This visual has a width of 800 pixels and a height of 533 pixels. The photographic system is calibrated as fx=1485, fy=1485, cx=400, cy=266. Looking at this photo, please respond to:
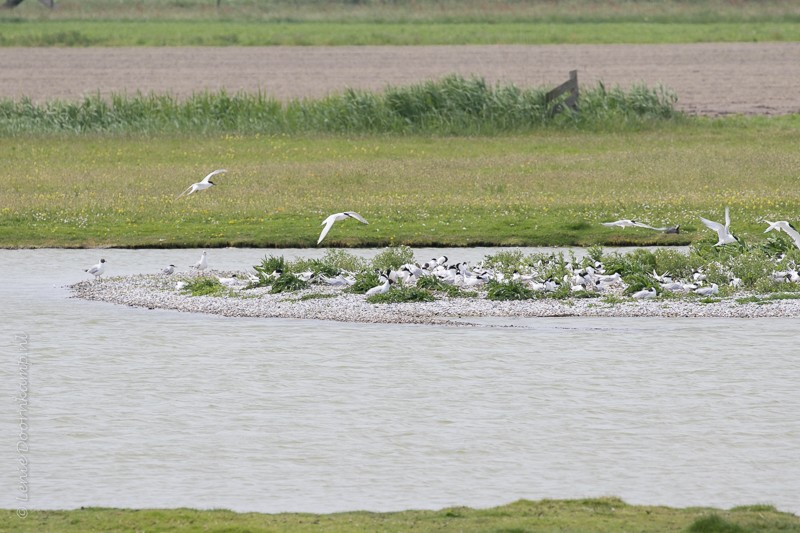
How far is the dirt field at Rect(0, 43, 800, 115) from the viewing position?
4928 cm

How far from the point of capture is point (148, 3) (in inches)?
3925

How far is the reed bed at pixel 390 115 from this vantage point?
38.2 m

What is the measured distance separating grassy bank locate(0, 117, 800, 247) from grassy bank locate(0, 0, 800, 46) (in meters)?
33.8

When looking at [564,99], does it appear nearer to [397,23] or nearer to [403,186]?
[403,186]

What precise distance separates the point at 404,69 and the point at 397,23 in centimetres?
2729

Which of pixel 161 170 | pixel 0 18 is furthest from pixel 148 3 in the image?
pixel 161 170

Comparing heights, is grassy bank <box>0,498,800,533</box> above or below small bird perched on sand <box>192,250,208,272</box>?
above

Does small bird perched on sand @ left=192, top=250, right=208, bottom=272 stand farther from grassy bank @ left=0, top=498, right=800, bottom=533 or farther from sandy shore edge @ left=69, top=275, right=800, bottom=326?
grassy bank @ left=0, top=498, right=800, bottom=533

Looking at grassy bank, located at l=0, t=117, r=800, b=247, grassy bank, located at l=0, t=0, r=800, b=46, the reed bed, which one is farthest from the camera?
grassy bank, located at l=0, t=0, r=800, b=46

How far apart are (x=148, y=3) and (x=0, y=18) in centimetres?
1709

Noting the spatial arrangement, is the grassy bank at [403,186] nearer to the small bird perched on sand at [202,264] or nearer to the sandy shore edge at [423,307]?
the small bird perched on sand at [202,264]

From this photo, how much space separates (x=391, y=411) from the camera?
13.4m

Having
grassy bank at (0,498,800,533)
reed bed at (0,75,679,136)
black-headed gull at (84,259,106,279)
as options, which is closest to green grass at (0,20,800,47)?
reed bed at (0,75,679,136)

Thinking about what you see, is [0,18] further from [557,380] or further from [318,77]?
[557,380]
